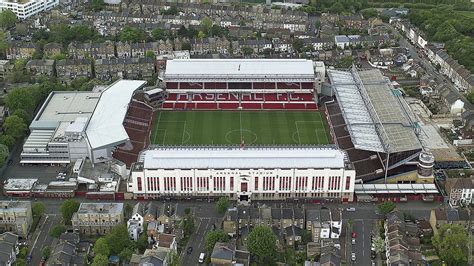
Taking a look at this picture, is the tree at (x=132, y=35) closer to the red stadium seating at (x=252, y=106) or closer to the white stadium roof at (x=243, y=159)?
the red stadium seating at (x=252, y=106)

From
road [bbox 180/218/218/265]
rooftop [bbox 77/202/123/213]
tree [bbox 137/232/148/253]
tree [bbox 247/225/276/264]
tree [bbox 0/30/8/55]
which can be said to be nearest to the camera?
tree [bbox 247/225/276/264]

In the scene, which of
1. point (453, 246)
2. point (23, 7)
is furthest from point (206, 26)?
point (453, 246)

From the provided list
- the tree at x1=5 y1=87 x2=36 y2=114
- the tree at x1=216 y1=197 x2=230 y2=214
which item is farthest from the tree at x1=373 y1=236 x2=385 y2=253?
the tree at x1=5 y1=87 x2=36 y2=114

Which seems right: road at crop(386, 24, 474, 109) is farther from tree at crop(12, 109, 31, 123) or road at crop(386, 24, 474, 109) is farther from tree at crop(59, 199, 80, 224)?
tree at crop(12, 109, 31, 123)

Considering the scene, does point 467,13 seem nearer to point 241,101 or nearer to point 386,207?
point 241,101

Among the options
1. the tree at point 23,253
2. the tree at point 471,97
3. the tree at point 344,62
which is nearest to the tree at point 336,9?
the tree at point 344,62
